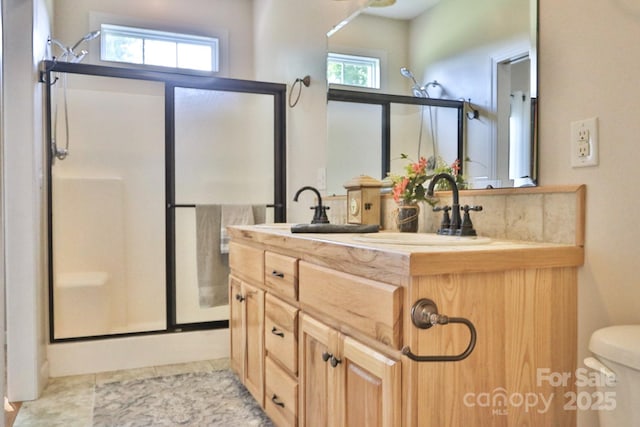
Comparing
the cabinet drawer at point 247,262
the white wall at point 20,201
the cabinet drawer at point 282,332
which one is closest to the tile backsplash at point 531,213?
the cabinet drawer at point 282,332

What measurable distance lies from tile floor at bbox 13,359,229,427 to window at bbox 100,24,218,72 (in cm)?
223

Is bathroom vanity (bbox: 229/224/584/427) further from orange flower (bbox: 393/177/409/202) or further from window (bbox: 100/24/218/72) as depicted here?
window (bbox: 100/24/218/72)

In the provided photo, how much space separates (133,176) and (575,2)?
10.1 feet

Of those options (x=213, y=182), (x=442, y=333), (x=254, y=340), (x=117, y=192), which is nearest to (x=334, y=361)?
(x=442, y=333)

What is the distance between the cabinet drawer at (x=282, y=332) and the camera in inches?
62.4

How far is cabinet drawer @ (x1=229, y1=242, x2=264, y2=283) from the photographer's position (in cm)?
195

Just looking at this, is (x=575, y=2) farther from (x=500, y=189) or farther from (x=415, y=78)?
(x=415, y=78)

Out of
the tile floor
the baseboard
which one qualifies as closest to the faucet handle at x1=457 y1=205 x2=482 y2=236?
the tile floor

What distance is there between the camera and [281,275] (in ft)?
5.57

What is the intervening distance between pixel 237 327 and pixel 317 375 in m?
0.98

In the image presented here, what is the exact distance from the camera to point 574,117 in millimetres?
1186

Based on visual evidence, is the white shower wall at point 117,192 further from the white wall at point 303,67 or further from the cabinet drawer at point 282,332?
the cabinet drawer at point 282,332

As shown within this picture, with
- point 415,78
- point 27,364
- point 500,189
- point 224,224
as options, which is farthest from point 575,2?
point 27,364

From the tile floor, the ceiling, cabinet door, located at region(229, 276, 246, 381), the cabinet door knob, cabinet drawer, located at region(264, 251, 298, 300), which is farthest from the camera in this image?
cabinet door, located at region(229, 276, 246, 381)
